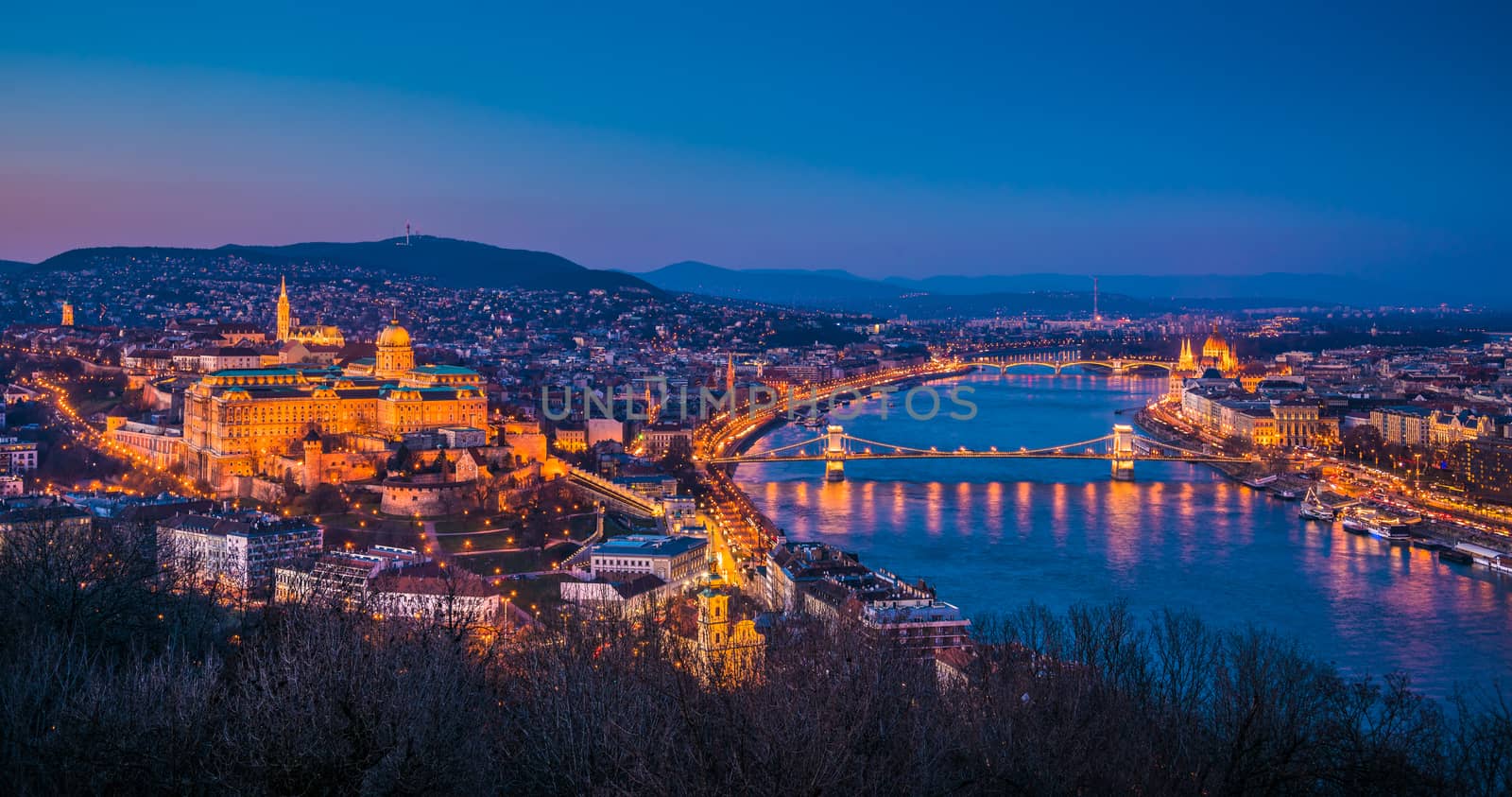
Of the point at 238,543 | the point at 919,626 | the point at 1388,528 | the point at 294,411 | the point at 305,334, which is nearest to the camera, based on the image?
the point at 919,626

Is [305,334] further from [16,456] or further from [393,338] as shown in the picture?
[16,456]

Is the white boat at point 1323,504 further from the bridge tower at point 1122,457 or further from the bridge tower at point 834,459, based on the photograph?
the bridge tower at point 834,459

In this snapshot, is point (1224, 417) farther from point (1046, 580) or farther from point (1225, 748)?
point (1225, 748)

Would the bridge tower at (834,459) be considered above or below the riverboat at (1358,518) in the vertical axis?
above

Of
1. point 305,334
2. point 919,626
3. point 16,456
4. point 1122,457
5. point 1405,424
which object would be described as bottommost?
point 1122,457

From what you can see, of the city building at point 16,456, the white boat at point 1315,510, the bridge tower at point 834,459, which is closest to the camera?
the white boat at point 1315,510

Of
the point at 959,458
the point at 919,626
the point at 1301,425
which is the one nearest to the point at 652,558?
the point at 919,626

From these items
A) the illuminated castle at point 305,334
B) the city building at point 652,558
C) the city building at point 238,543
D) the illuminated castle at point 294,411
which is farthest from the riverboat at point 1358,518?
the illuminated castle at point 305,334
